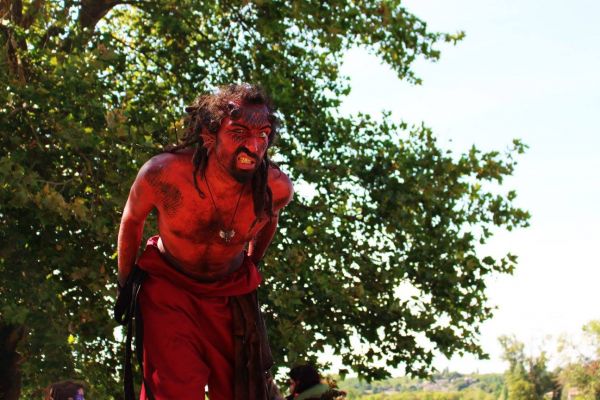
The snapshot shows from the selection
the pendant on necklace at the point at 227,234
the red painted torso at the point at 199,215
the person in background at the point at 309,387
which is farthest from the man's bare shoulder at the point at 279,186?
the person in background at the point at 309,387

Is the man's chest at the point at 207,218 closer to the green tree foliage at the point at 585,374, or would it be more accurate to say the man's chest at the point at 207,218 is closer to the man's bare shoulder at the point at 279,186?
the man's bare shoulder at the point at 279,186

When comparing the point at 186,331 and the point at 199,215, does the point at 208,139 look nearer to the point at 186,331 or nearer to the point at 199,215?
the point at 199,215

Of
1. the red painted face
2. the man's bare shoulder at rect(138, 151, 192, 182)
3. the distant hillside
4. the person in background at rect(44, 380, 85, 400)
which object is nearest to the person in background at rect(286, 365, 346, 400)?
the person in background at rect(44, 380, 85, 400)

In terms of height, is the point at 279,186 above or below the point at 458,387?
below

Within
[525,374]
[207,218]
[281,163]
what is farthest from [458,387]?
[207,218]

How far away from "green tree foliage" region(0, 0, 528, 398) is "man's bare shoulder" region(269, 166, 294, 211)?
18.1 feet

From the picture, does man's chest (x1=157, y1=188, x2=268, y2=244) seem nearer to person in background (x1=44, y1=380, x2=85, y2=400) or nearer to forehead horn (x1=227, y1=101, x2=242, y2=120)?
forehead horn (x1=227, y1=101, x2=242, y2=120)

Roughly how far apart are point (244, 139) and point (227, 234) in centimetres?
50

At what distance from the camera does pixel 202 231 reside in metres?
4.55

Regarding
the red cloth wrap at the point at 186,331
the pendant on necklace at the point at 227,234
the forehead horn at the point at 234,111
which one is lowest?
the red cloth wrap at the point at 186,331

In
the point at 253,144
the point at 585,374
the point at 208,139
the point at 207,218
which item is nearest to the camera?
the point at 253,144

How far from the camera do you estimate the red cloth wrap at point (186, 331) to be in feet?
14.8

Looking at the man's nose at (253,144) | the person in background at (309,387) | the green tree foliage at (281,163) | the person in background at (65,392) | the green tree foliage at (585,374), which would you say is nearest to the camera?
the man's nose at (253,144)

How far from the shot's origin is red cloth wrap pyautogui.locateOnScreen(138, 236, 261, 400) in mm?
4496
